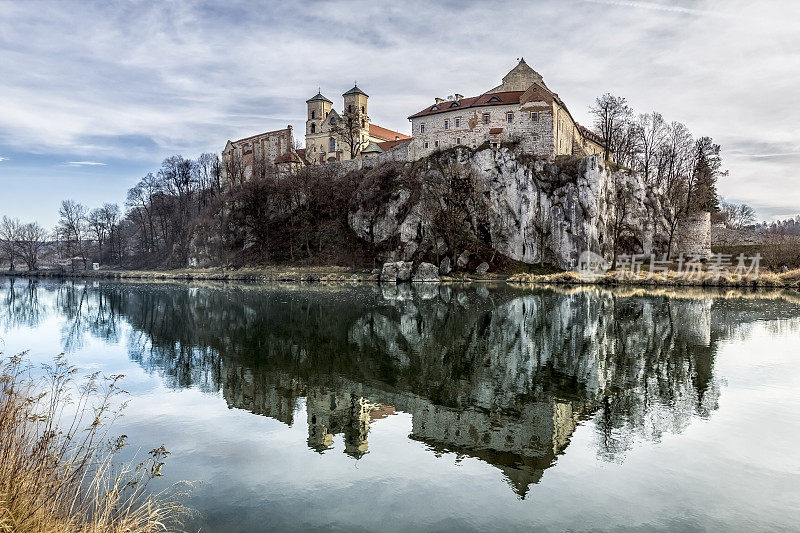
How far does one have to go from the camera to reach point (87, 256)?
90562 millimetres

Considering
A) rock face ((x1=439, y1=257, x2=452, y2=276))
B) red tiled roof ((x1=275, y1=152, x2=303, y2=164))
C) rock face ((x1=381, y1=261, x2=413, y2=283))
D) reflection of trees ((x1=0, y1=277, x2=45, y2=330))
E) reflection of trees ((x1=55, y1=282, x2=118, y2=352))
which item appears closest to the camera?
reflection of trees ((x1=55, y1=282, x2=118, y2=352))

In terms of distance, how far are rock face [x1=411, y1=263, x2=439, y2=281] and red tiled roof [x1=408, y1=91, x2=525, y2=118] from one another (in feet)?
72.3

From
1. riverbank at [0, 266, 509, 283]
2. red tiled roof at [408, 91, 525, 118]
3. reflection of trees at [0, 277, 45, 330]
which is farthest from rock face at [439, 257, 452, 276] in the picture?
reflection of trees at [0, 277, 45, 330]

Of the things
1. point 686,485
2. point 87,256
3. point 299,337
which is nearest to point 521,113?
point 299,337

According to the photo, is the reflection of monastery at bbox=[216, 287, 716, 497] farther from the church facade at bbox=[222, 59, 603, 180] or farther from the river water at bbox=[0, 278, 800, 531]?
the church facade at bbox=[222, 59, 603, 180]

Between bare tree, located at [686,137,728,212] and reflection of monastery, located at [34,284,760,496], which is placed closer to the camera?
reflection of monastery, located at [34,284,760,496]

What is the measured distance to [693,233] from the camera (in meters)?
61.8

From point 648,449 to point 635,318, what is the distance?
54.4 ft

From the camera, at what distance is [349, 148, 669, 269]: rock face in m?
55.4

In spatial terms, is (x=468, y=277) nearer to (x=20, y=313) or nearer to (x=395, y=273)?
(x=395, y=273)

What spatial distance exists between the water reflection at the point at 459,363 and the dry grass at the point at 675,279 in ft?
46.9

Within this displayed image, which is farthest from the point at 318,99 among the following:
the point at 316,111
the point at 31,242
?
the point at 31,242

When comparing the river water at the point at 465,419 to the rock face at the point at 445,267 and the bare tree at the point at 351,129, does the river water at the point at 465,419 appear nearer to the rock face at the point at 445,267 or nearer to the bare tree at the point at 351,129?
the rock face at the point at 445,267

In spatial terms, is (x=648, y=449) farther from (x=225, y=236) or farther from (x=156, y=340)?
(x=225, y=236)
